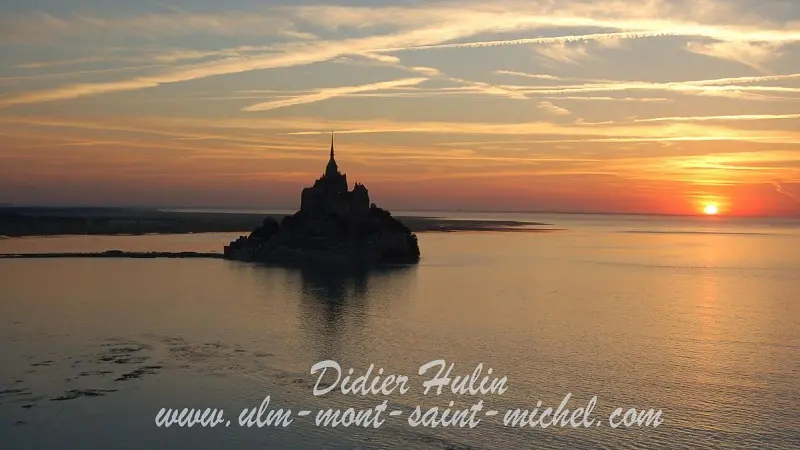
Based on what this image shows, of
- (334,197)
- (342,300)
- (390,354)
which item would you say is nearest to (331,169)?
(334,197)

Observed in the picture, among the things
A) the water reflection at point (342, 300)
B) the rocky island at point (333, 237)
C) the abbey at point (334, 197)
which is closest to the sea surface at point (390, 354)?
the water reflection at point (342, 300)

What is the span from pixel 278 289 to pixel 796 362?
47.5 metres

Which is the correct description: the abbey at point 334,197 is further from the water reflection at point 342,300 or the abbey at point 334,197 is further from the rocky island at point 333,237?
the water reflection at point 342,300

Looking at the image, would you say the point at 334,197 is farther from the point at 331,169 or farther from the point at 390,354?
the point at 390,354

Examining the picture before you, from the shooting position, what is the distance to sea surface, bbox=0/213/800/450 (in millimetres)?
28469

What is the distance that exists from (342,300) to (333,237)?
141 ft

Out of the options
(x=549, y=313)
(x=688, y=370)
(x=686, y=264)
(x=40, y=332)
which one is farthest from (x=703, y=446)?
(x=686, y=264)

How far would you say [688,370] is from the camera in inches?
1537

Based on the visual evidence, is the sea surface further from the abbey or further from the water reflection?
the abbey

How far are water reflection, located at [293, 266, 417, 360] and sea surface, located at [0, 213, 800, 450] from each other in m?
0.31

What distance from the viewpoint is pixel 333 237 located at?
358 ft

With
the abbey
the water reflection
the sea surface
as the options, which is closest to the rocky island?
the abbey

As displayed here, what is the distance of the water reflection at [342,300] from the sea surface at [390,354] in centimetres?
31

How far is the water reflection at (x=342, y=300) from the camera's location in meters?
46.8
